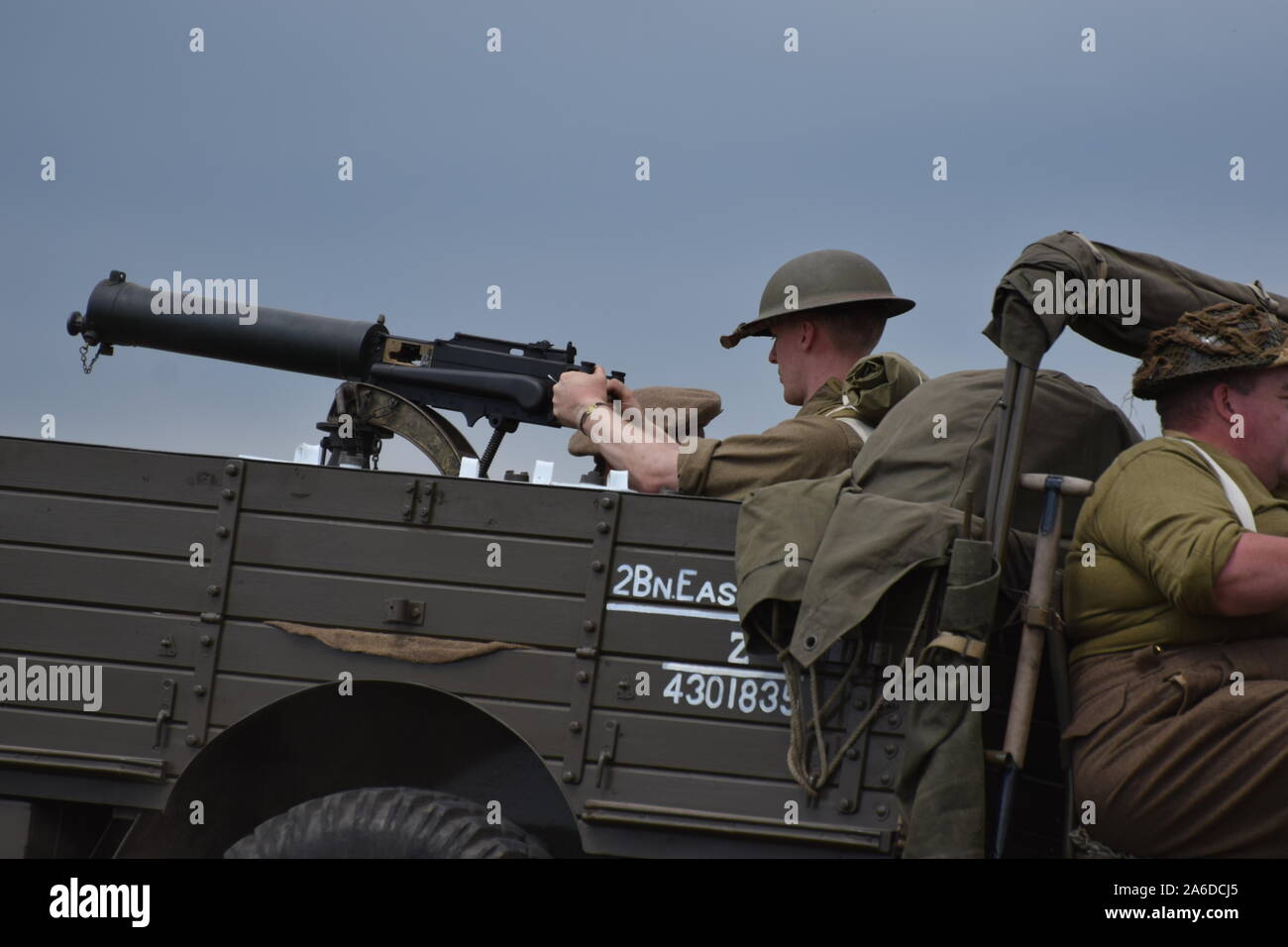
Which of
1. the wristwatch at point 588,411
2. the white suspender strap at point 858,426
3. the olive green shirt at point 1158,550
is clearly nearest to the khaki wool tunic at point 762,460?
the white suspender strap at point 858,426

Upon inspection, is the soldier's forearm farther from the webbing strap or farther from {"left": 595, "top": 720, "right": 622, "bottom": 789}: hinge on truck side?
{"left": 595, "top": 720, "right": 622, "bottom": 789}: hinge on truck side

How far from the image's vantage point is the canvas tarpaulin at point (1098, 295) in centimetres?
A: 337

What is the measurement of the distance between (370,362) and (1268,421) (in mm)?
3216

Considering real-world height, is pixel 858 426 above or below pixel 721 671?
above

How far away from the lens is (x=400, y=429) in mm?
4965

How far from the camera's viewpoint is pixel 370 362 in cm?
514

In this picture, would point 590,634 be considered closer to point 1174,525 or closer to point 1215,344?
point 1174,525

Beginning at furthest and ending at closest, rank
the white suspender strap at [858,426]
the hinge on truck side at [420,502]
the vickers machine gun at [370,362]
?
the vickers machine gun at [370,362]
the white suspender strap at [858,426]
the hinge on truck side at [420,502]

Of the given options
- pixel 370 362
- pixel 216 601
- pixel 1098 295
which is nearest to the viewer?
pixel 1098 295

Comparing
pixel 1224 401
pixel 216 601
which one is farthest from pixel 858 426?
pixel 216 601

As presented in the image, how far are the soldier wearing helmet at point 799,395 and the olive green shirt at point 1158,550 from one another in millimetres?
937

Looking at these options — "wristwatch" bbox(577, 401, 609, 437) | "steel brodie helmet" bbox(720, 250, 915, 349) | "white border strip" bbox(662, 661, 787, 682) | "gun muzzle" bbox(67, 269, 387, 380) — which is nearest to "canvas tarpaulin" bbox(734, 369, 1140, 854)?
"white border strip" bbox(662, 661, 787, 682)

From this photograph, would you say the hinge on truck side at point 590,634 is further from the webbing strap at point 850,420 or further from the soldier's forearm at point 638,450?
the webbing strap at point 850,420

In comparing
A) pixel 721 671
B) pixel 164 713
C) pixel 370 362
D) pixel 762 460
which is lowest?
pixel 164 713
